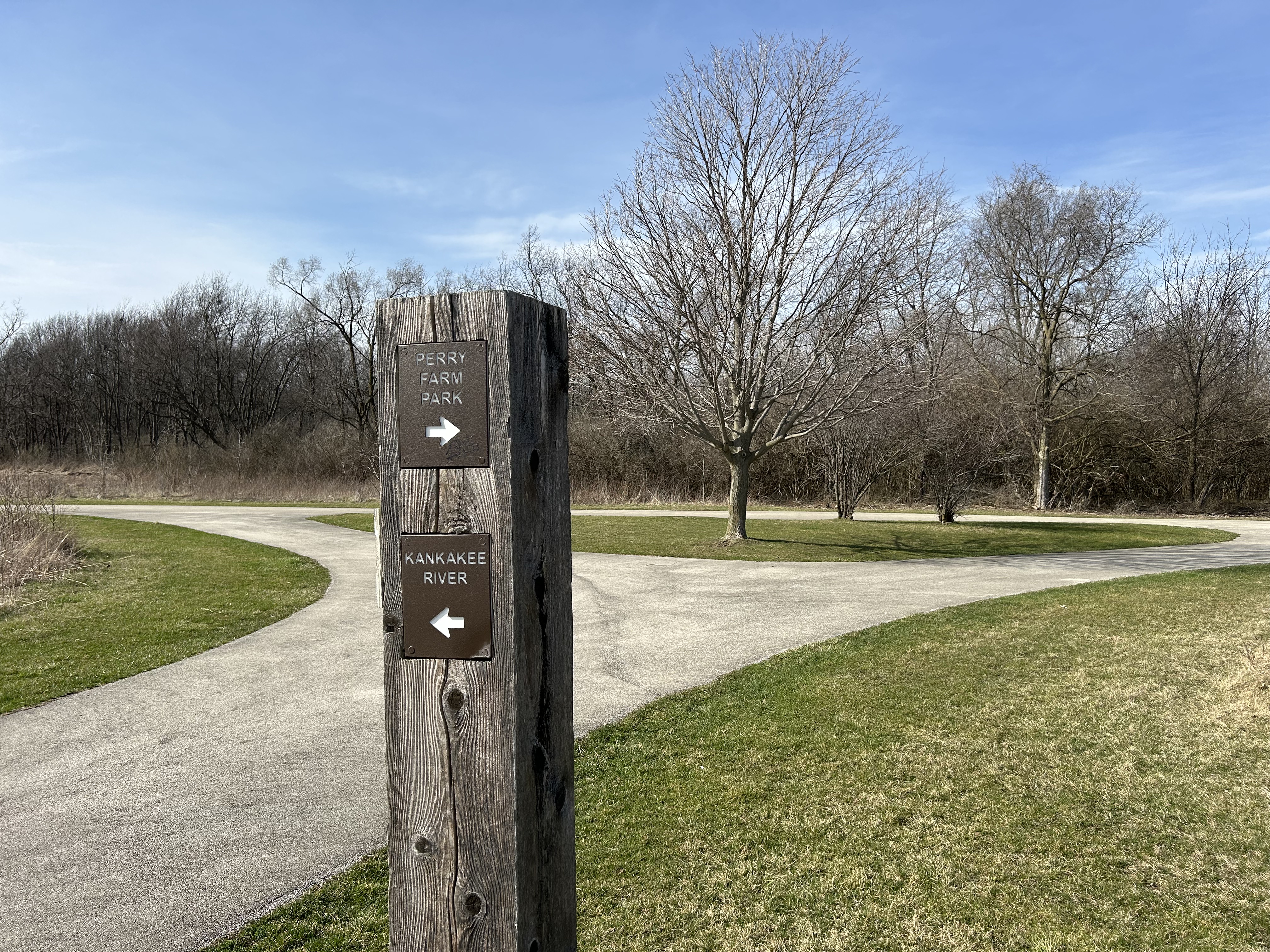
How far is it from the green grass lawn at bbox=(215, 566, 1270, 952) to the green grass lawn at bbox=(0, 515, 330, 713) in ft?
15.1

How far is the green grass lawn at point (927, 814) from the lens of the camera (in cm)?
325


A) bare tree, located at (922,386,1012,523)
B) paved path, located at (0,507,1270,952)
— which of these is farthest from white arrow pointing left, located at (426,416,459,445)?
bare tree, located at (922,386,1012,523)

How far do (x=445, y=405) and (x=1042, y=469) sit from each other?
30.4m

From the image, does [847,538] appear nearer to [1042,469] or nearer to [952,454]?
[952,454]

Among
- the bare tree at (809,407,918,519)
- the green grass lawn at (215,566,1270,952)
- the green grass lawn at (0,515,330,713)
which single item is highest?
the bare tree at (809,407,918,519)

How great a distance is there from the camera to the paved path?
3.47 m

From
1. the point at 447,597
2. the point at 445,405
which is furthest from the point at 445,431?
the point at 447,597

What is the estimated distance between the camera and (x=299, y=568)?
13.0 metres

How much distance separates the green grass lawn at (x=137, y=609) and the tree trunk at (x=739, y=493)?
7.48m

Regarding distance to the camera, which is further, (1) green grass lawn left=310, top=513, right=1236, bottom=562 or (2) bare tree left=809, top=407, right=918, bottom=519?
(2) bare tree left=809, top=407, right=918, bottom=519

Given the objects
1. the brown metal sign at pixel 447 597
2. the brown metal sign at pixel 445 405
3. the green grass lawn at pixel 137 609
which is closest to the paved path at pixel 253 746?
the green grass lawn at pixel 137 609

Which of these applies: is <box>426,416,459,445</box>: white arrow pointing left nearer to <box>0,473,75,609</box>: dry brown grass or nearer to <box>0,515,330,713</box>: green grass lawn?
<box>0,515,330,713</box>: green grass lawn

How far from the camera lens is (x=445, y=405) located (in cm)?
195

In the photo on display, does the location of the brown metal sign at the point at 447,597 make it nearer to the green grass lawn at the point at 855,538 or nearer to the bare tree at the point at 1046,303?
the green grass lawn at the point at 855,538
